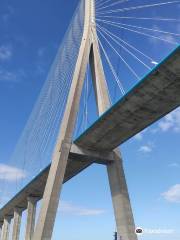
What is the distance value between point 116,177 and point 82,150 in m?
2.92

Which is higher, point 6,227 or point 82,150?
point 6,227

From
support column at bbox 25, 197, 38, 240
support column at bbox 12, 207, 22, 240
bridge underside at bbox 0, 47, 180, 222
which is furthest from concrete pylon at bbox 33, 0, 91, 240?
support column at bbox 12, 207, 22, 240

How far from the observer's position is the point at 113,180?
2931cm

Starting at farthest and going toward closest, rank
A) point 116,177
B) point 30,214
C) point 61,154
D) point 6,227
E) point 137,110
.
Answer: point 6,227 → point 30,214 → point 116,177 → point 61,154 → point 137,110

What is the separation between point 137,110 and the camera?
24.8 meters

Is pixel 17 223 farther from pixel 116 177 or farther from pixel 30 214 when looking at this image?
pixel 116 177

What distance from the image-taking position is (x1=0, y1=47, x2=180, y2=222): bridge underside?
68.7ft

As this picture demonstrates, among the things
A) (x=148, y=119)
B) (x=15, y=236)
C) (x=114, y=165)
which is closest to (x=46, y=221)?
(x=114, y=165)

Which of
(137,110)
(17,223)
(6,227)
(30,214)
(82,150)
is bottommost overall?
(137,110)

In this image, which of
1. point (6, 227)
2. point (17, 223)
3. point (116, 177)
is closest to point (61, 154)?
point (116, 177)

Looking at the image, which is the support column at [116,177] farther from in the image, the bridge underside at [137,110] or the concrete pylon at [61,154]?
the bridge underside at [137,110]

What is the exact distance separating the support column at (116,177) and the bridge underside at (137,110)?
106cm

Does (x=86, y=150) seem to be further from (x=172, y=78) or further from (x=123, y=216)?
(x=172, y=78)

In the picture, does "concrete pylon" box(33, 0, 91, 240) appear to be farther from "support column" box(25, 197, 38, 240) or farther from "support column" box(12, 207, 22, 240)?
"support column" box(12, 207, 22, 240)
